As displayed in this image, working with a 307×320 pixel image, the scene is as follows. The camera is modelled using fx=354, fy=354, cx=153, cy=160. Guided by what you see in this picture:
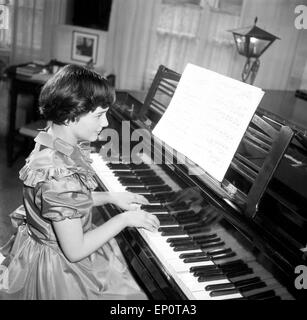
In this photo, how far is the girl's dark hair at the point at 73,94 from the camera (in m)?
1.22

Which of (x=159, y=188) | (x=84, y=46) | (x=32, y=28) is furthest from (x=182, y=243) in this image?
(x=32, y=28)

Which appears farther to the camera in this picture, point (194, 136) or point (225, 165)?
point (194, 136)

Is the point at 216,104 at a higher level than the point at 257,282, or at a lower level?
higher

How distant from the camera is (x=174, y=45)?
4.70m

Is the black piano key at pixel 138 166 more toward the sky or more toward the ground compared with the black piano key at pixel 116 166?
more toward the sky

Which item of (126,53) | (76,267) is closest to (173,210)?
(76,267)

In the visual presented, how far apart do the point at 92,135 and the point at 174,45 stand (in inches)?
146

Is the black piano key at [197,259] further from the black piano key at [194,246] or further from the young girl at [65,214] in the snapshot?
the young girl at [65,214]

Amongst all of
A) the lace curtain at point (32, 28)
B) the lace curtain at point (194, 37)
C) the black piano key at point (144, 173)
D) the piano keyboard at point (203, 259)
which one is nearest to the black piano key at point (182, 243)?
the piano keyboard at point (203, 259)

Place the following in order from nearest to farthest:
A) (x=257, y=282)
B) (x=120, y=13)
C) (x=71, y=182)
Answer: (x=257, y=282) < (x=71, y=182) < (x=120, y=13)

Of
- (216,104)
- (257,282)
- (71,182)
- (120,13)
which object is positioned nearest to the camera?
(257,282)

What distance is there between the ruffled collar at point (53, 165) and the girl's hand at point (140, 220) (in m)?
0.18

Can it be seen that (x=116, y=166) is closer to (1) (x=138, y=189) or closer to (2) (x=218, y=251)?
(1) (x=138, y=189)

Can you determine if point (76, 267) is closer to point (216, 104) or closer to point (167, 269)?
point (167, 269)
